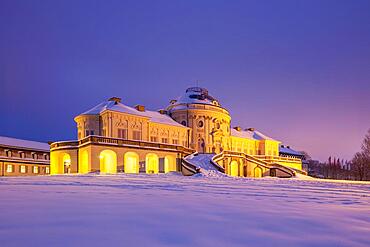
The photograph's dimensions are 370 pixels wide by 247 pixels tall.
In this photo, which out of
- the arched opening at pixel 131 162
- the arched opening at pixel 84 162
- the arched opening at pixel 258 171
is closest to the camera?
the arched opening at pixel 84 162

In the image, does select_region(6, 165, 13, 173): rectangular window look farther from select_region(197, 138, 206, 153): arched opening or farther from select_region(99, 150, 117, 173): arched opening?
select_region(197, 138, 206, 153): arched opening

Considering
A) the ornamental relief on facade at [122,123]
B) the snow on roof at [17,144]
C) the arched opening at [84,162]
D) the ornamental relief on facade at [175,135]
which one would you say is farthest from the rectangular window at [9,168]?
the ornamental relief on facade at [175,135]

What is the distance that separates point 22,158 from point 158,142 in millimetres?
29572

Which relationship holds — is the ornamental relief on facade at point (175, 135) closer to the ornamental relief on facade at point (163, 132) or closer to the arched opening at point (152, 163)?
the ornamental relief on facade at point (163, 132)

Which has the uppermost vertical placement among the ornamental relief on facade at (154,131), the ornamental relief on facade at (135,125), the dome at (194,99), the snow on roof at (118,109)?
the dome at (194,99)

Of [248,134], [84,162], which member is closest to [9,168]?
[84,162]

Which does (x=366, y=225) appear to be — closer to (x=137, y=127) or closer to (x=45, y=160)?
(x=137, y=127)

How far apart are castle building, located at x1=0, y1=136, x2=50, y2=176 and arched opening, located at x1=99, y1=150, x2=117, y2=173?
27.4 metres

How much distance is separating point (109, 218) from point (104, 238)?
4.93ft

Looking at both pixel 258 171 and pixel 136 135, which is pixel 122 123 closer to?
pixel 136 135

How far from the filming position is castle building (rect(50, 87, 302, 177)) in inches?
1553

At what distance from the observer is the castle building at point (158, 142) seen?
39.4 m

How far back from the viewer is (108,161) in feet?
133

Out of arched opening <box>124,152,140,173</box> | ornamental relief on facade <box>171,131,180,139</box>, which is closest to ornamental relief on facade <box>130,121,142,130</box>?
arched opening <box>124,152,140,173</box>
